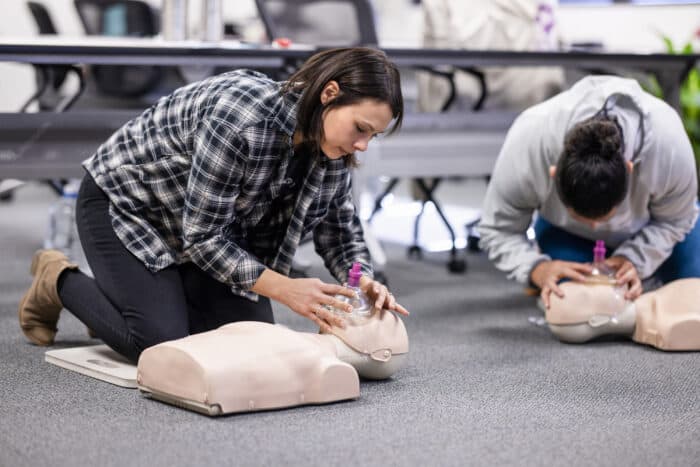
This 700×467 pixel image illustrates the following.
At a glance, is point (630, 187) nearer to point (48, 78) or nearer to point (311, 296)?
point (311, 296)

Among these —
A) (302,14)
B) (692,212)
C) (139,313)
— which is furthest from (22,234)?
(692,212)

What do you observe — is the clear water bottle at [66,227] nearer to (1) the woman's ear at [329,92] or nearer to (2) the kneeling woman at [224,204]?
(2) the kneeling woman at [224,204]

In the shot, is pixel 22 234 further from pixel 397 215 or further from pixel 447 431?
pixel 447 431

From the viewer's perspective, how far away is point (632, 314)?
2.32m

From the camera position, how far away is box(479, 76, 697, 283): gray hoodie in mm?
2316

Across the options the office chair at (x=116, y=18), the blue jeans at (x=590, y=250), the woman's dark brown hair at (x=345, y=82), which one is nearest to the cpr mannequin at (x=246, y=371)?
the woman's dark brown hair at (x=345, y=82)

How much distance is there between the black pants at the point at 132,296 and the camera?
1.93m

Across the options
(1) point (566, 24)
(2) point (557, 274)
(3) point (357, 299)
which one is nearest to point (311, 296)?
(3) point (357, 299)

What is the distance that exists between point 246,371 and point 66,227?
9.01 feet

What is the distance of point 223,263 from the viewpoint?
1.83 m

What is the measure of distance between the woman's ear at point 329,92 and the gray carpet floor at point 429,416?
0.55m

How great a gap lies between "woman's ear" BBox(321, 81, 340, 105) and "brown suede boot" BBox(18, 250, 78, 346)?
2.40ft

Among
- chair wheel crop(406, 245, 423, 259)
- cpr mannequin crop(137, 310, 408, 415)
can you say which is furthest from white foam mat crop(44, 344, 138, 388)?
chair wheel crop(406, 245, 423, 259)

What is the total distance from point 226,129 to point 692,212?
4.33ft
